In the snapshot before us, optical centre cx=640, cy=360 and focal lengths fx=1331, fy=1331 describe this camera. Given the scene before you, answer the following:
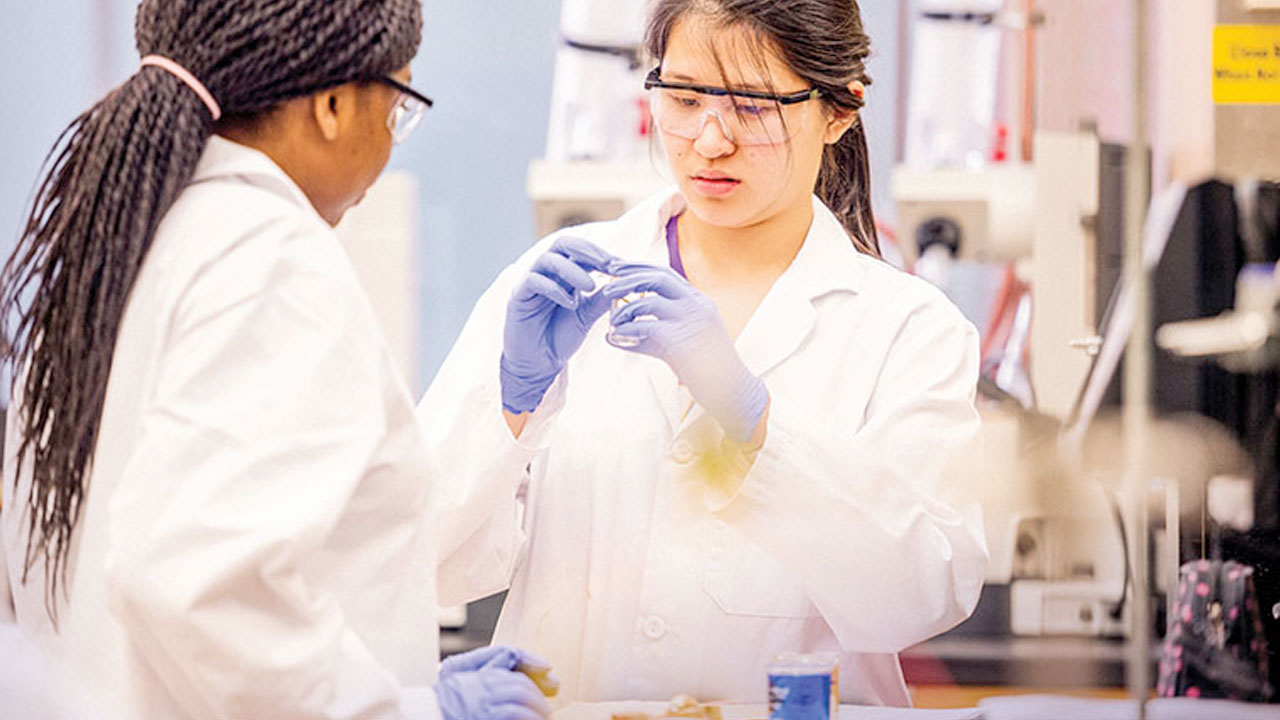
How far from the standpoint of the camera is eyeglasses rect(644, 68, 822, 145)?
55.3 inches

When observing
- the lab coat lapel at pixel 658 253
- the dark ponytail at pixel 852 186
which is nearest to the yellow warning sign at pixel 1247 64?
the dark ponytail at pixel 852 186

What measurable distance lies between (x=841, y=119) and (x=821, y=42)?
0.31ft

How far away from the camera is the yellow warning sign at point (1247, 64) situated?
155 centimetres

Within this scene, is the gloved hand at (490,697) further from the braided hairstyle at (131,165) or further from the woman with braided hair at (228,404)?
the braided hairstyle at (131,165)

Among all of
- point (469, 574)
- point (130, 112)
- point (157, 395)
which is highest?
point (130, 112)

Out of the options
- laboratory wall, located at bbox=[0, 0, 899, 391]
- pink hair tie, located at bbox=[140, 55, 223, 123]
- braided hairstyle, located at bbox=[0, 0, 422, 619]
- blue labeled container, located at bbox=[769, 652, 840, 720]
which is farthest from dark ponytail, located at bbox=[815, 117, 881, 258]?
pink hair tie, located at bbox=[140, 55, 223, 123]

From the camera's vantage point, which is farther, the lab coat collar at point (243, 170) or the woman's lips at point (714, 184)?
the woman's lips at point (714, 184)

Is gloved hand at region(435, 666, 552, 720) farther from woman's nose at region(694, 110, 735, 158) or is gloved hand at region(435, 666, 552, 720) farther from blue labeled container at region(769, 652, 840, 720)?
woman's nose at region(694, 110, 735, 158)

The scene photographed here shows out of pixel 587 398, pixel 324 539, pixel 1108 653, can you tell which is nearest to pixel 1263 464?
pixel 1108 653

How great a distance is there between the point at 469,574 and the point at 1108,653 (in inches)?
29.7

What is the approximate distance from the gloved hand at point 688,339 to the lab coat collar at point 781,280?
0.07 m

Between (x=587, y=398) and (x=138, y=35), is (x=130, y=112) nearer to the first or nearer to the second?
(x=138, y=35)

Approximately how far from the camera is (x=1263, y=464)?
1.54 meters

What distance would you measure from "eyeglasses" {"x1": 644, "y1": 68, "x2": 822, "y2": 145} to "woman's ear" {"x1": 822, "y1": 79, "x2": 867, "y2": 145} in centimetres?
4
